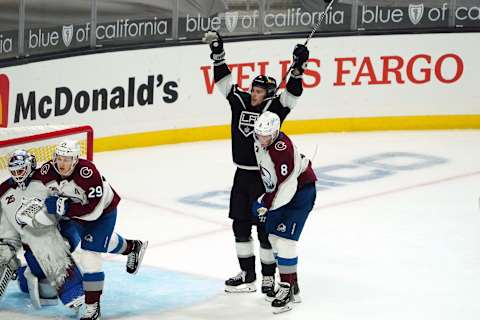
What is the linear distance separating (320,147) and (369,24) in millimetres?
1290

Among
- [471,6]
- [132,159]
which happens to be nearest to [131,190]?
[132,159]

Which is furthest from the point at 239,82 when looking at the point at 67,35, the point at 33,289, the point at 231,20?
the point at 33,289

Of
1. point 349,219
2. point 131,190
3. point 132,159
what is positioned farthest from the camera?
point 132,159

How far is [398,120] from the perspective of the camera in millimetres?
10852

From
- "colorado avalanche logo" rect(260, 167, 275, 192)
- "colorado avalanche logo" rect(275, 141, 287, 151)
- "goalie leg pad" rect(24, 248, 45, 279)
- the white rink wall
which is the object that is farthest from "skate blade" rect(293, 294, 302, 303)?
the white rink wall

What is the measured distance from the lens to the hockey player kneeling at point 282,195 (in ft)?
19.6

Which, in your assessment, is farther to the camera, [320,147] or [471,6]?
[471,6]

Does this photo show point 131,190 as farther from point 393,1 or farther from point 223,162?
point 393,1

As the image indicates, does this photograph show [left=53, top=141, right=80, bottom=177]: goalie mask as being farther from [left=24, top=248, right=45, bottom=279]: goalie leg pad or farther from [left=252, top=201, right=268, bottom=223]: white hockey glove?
[left=252, top=201, right=268, bottom=223]: white hockey glove

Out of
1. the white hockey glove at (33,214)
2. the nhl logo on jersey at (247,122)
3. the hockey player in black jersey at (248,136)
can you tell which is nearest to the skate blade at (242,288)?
the hockey player in black jersey at (248,136)

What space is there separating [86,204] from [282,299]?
114 cm

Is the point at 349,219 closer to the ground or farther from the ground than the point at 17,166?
closer to the ground

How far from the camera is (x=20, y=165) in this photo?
5.85 m

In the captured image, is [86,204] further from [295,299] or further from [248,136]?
[295,299]
